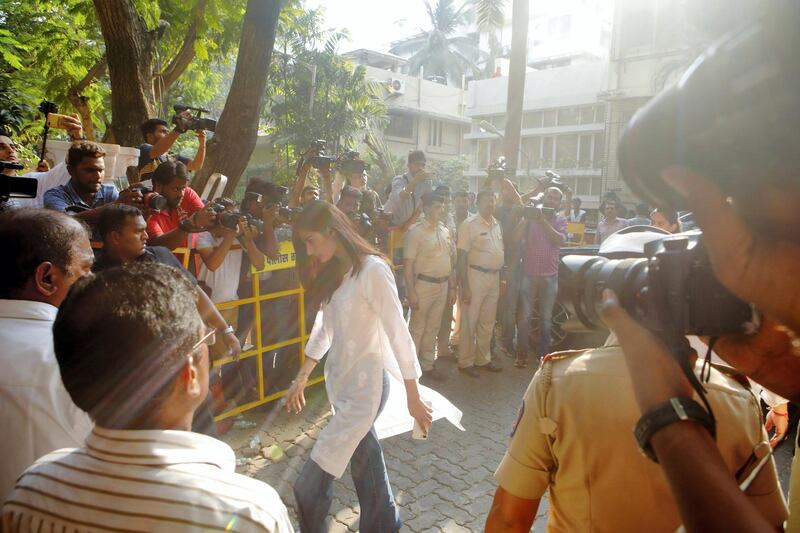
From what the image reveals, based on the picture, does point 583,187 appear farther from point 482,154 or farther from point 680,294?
point 680,294

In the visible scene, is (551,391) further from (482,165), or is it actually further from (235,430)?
(482,165)

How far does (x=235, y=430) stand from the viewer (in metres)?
4.32

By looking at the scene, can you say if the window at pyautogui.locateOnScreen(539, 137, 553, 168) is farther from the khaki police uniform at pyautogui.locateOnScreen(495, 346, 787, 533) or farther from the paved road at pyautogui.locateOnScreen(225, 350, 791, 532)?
the khaki police uniform at pyautogui.locateOnScreen(495, 346, 787, 533)

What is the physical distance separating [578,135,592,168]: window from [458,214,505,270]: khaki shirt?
1960 cm

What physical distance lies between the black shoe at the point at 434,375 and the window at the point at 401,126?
24.1 metres

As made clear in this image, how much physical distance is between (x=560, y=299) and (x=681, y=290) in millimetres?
350

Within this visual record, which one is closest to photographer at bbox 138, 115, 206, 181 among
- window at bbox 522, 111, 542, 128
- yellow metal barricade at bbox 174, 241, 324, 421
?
yellow metal barricade at bbox 174, 241, 324, 421

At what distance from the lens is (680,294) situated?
0.91 metres

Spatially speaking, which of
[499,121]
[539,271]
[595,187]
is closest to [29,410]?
[539,271]

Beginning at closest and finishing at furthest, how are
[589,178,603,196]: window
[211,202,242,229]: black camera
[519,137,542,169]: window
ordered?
[211,202,242,229]: black camera < [589,178,603,196]: window < [519,137,542,169]: window

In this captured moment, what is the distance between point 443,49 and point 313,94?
75.2ft

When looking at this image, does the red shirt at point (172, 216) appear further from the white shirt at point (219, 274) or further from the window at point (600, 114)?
the window at point (600, 114)

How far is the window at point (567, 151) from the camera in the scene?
79.6 ft

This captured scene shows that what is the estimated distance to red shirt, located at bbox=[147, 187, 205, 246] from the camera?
3.93m
